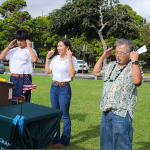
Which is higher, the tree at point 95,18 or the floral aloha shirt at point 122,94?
the tree at point 95,18

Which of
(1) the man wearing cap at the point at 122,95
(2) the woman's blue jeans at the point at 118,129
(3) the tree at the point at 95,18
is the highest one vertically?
(3) the tree at the point at 95,18

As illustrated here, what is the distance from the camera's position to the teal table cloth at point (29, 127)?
107 inches

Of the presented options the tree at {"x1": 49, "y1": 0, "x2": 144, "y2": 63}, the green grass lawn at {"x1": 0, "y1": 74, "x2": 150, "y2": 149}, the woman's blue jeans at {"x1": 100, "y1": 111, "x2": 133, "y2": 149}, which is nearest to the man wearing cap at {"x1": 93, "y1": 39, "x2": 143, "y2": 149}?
the woman's blue jeans at {"x1": 100, "y1": 111, "x2": 133, "y2": 149}

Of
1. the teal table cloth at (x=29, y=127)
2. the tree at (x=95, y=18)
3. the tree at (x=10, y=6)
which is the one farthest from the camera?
the tree at (x=10, y=6)

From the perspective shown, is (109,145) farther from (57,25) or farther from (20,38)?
(57,25)

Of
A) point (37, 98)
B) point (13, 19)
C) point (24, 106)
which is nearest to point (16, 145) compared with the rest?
point (24, 106)

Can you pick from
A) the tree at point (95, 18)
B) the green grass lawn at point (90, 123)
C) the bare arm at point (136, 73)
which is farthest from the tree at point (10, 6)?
the bare arm at point (136, 73)

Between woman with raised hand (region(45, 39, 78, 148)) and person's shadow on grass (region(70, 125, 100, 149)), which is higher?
woman with raised hand (region(45, 39, 78, 148))

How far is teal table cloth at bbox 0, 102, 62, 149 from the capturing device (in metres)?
2.73

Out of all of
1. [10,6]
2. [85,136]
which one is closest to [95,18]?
[85,136]

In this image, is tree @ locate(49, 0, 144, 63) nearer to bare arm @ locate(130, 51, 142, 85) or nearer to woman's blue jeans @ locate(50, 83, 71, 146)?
woman's blue jeans @ locate(50, 83, 71, 146)

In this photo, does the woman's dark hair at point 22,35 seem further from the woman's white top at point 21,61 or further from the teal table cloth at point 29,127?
the teal table cloth at point 29,127

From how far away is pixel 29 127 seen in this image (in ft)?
9.46

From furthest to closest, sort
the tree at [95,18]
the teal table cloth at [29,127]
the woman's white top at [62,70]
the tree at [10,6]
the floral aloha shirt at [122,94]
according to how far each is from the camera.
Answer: the tree at [10,6] < the tree at [95,18] < the woman's white top at [62,70] < the floral aloha shirt at [122,94] < the teal table cloth at [29,127]
